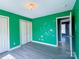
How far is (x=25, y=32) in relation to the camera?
6172 mm

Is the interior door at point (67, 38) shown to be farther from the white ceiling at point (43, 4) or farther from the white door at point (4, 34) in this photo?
the white door at point (4, 34)

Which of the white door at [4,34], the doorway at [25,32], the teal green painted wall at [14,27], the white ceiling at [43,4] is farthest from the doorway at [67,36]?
the white door at [4,34]

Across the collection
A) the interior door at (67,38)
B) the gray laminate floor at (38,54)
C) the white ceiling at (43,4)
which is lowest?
the gray laminate floor at (38,54)

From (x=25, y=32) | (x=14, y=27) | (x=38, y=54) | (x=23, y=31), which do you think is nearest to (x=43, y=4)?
(x=38, y=54)

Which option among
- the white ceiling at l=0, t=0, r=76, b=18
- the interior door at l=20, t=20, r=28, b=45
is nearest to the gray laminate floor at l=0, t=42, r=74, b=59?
the interior door at l=20, t=20, r=28, b=45

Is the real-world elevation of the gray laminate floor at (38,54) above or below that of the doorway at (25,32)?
below

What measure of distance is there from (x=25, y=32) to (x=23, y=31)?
0.27 metres

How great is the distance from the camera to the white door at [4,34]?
4.03m

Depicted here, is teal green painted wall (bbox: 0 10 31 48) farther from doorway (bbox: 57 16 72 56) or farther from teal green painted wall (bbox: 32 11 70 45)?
doorway (bbox: 57 16 72 56)

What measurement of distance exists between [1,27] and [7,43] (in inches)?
40.0

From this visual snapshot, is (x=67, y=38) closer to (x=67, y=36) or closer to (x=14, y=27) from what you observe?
(x=67, y=36)

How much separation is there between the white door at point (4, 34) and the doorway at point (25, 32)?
1427mm

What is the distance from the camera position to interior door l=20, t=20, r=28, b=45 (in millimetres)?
5715

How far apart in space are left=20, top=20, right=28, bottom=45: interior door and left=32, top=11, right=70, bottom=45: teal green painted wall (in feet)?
2.64
